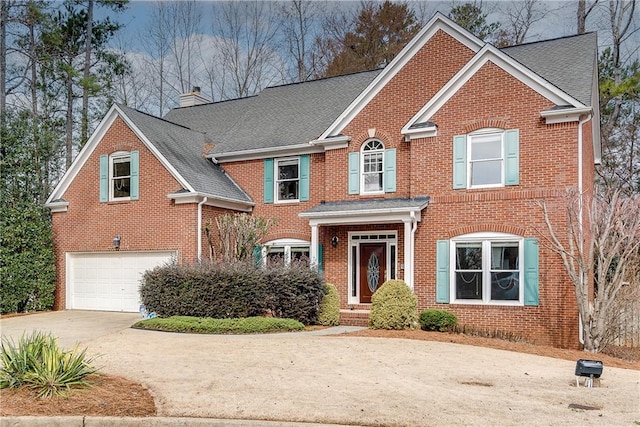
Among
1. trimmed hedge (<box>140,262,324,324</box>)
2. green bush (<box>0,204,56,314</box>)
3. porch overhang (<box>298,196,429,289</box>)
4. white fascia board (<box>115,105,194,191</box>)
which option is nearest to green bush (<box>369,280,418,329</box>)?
porch overhang (<box>298,196,429,289</box>)

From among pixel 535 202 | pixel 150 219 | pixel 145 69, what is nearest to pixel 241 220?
pixel 150 219

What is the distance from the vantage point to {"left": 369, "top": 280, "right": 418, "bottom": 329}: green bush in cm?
1511

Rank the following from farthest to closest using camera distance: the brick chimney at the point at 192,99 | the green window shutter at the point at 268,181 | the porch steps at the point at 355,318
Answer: the brick chimney at the point at 192,99 < the green window shutter at the point at 268,181 < the porch steps at the point at 355,318

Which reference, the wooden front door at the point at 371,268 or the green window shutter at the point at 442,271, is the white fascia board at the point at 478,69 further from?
the wooden front door at the point at 371,268

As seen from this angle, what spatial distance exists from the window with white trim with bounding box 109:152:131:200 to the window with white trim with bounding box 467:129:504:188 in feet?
36.5

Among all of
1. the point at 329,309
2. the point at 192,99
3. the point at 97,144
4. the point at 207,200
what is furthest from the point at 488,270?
the point at 192,99

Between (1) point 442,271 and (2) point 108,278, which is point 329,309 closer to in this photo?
(1) point 442,271

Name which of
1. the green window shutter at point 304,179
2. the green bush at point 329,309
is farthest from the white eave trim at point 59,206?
the green bush at point 329,309

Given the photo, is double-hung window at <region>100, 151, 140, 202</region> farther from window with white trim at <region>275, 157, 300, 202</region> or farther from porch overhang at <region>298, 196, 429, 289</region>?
porch overhang at <region>298, 196, 429, 289</region>

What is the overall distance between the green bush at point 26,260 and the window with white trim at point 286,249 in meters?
7.56

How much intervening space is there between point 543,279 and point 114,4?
25641 mm

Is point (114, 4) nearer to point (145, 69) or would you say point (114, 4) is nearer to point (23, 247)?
point (145, 69)

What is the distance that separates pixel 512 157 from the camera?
15.6 m

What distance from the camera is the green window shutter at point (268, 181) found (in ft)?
67.1
